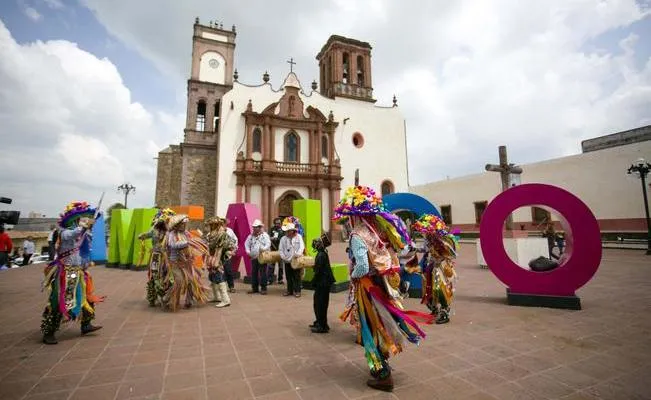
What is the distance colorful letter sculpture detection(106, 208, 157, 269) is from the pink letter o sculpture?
34.1 feet

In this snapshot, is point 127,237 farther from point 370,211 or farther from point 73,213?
point 370,211

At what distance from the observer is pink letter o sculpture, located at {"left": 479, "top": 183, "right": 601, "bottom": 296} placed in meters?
5.11

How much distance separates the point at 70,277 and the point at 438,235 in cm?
537

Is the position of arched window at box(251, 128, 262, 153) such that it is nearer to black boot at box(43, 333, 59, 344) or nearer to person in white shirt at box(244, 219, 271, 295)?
person in white shirt at box(244, 219, 271, 295)

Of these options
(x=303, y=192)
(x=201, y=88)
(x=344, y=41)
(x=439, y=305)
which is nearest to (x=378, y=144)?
(x=303, y=192)

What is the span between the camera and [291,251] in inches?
263

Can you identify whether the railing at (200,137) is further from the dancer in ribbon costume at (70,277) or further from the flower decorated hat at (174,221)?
the dancer in ribbon costume at (70,277)

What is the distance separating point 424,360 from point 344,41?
26673 mm

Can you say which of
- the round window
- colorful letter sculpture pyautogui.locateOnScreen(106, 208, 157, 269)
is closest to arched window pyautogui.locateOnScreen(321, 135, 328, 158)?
the round window

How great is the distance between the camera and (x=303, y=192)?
20672 mm

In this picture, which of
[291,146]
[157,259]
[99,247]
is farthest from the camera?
[291,146]

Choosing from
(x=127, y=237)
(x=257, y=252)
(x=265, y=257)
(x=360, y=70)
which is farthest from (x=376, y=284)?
(x=360, y=70)

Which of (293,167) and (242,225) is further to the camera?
(293,167)

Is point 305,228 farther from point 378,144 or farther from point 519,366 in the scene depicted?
point 378,144
